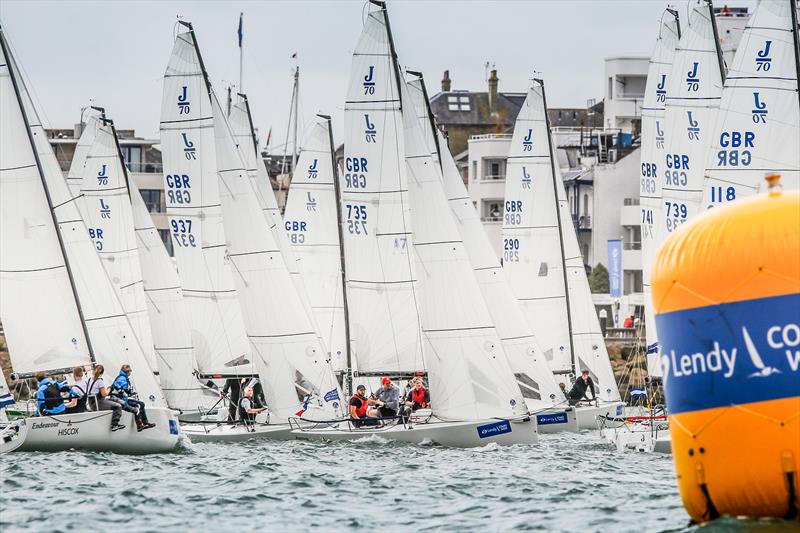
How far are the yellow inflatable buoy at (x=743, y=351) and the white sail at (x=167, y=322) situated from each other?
63.3ft

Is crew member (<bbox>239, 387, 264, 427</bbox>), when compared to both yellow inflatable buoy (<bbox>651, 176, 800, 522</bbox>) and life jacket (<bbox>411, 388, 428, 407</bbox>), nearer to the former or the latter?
life jacket (<bbox>411, 388, 428, 407</bbox>)

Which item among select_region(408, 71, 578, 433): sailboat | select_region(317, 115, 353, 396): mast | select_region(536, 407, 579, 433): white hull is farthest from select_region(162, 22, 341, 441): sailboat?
select_region(536, 407, 579, 433): white hull

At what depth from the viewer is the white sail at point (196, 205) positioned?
32.6m

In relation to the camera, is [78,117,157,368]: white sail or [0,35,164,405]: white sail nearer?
[0,35,164,405]: white sail

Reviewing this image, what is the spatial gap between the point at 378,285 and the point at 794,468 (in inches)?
696

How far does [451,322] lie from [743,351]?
45.1ft

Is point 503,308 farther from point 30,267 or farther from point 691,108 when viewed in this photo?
point 30,267

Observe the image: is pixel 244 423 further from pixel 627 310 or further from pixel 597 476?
pixel 627 310

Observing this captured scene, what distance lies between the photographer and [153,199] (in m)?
85.8

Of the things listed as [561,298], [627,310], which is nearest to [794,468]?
[561,298]

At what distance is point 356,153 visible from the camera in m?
31.2

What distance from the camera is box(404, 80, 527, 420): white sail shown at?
27.2 meters

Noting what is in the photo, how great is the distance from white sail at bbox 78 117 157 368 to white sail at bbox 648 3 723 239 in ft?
42.5

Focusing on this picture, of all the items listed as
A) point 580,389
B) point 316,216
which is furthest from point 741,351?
point 316,216
